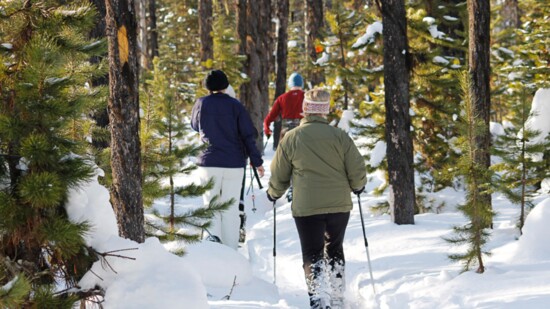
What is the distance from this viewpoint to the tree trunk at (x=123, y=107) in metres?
4.31

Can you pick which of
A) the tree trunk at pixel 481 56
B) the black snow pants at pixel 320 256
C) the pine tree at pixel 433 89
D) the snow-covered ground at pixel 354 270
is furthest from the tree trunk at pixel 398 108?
the black snow pants at pixel 320 256

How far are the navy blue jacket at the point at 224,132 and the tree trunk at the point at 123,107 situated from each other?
2.94 meters

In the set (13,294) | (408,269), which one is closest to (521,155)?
(408,269)

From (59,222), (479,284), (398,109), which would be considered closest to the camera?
(59,222)

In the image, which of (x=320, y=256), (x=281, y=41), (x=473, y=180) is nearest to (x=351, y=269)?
(x=320, y=256)

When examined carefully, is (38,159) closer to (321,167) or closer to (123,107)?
(123,107)

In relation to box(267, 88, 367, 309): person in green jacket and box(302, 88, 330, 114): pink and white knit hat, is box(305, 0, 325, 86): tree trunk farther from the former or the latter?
box(267, 88, 367, 309): person in green jacket

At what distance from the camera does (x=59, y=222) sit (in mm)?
2873

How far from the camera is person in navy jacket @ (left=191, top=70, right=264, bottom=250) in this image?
7.41m

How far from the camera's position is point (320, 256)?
214 inches

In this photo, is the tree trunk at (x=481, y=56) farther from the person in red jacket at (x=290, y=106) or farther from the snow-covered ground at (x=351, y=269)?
the person in red jacket at (x=290, y=106)

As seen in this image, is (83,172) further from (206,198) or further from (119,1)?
(206,198)

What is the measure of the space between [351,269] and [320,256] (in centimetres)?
150

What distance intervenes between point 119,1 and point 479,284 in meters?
4.15
